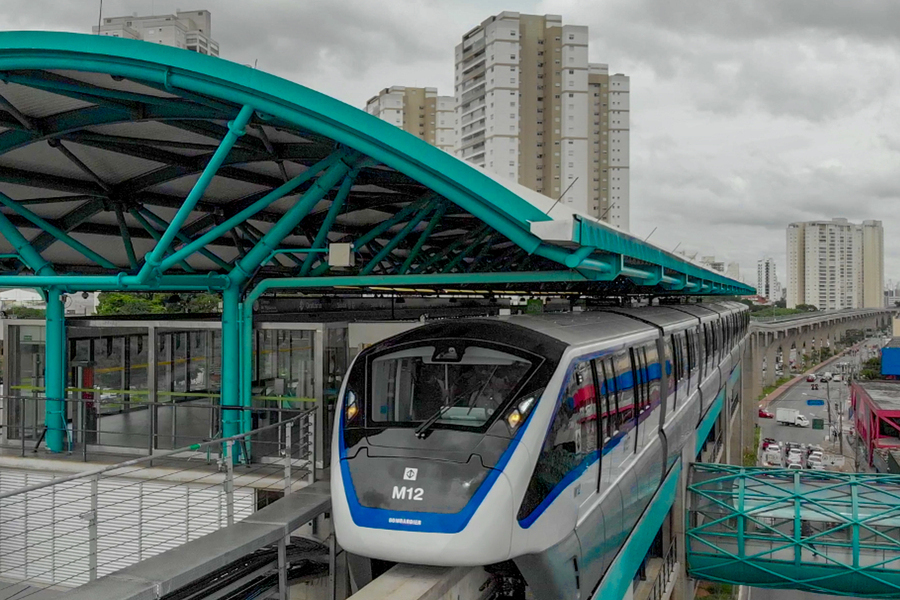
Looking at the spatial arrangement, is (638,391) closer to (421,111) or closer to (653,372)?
(653,372)

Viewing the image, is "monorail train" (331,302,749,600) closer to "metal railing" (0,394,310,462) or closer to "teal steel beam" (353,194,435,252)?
"teal steel beam" (353,194,435,252)

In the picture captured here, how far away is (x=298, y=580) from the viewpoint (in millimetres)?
7402

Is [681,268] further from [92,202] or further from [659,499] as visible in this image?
[92,202]

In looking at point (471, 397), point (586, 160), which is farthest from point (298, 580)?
point (586, 160)

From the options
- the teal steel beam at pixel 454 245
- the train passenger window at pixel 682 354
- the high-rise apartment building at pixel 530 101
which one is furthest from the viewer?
the high-rise apartment building at pixel 530 101

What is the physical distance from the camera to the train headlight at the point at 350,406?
6270 mm

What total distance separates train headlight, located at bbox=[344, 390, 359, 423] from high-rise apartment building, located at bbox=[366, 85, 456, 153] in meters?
90.4

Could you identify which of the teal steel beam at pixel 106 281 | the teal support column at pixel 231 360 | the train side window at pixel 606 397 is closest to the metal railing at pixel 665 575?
the train side window at pixel 606 397

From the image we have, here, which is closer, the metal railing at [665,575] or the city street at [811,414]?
the metal railing at [665,575]

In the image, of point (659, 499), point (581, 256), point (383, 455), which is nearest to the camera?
point (383, 455)

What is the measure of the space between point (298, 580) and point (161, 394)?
4.56 m

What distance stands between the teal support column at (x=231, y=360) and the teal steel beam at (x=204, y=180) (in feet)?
4.97

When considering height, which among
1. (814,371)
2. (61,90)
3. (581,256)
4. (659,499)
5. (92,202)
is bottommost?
(814,371)

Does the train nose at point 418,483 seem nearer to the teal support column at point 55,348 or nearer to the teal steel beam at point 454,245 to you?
the teal support column at point 55,348
